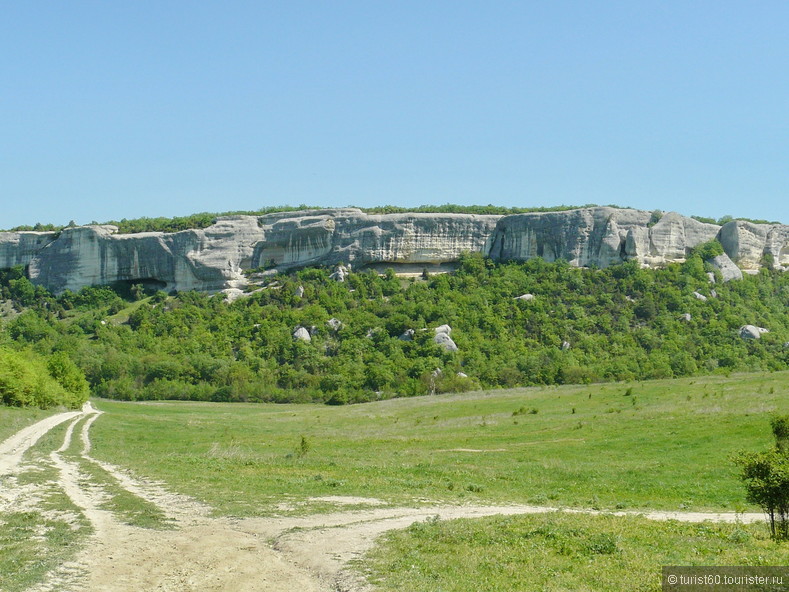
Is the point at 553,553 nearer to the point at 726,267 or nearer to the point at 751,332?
the point at 751,332

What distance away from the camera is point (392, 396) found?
73.6 meters

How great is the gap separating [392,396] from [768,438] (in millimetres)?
49980

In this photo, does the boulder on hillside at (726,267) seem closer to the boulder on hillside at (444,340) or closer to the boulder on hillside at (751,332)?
the boulder on hillside at (751,332)

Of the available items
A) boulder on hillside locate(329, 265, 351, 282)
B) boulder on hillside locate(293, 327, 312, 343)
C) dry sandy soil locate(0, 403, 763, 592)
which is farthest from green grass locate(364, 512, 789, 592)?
boulder on hillside locate(329, 265, 351, 282)

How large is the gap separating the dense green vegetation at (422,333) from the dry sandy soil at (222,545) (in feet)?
186

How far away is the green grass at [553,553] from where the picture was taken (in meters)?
9.49

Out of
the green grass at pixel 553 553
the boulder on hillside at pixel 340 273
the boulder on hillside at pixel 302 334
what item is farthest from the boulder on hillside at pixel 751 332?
the green grass at pixel 553 553

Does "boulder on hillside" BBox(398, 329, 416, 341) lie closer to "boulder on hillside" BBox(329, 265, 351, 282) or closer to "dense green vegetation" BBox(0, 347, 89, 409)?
"boulder on hillside" BBox(329, 265, 351, 282)

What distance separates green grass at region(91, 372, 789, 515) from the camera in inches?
757

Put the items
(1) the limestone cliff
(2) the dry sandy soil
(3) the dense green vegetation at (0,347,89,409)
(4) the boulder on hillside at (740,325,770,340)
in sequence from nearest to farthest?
(2) the dry sandy soil, (3) the dense green vegetation at (0,347,89,409), (4) the boulder on hillside at (740,325,770,340), (1) the limestone cliff

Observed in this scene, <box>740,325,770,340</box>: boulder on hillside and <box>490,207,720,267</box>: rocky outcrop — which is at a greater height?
<box>490,207,720,267</box>: rocky outcrop

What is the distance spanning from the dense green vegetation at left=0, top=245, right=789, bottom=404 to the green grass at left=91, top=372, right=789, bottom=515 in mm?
23507

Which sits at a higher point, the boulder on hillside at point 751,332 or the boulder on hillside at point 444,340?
the boulder on hillside at point 751,332

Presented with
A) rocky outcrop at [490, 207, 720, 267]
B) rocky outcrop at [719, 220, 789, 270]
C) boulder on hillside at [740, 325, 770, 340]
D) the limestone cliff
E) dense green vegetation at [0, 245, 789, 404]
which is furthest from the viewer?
the limestone cliff
